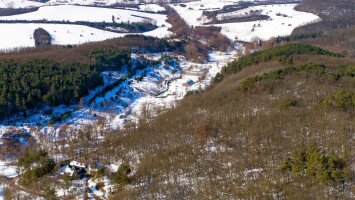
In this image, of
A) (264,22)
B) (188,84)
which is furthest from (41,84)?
(264,22)

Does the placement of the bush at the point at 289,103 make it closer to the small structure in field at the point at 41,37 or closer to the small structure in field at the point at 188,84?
the small structure in field at the point at 188,84

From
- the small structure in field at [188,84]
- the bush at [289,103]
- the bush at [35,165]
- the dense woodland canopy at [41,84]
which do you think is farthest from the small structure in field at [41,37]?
the bush at [289,103]

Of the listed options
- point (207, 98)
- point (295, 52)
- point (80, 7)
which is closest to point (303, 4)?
point (80, 7)

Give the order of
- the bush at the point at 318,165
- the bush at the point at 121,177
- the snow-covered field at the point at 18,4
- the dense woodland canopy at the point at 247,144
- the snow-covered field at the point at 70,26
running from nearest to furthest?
1. the bush at the point at 318,165
2. the dense woodland canopy at the point at 247,144
3. the bush at the point at 121,177
4. the snow-covered field at the point at 70,26
5. the snow-covered field at the point at 18,4

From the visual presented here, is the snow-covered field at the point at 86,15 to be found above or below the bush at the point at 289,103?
above

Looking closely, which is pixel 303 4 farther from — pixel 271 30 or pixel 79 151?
pixel 79 151

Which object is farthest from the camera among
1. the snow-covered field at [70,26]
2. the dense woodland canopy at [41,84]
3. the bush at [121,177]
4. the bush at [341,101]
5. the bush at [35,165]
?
the snow-covered field at [70,26]

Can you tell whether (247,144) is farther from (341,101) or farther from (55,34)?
(55,34)

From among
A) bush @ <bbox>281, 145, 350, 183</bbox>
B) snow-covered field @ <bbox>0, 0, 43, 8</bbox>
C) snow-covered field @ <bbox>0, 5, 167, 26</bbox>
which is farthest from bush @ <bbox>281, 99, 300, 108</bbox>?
snow-covered field @ <bbox>0, 0, 43, 8</bbox>
